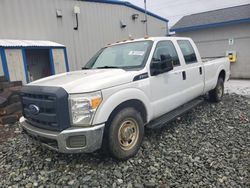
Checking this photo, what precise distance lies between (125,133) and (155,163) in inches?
25.5

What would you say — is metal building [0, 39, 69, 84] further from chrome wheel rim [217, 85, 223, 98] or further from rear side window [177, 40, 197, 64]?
chrome wheel rim [217, 85, 223, 98]

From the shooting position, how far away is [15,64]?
22.5 ft

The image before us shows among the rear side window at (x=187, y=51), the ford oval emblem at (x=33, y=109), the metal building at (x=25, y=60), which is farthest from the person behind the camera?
the metal building at (x=25, y=60)

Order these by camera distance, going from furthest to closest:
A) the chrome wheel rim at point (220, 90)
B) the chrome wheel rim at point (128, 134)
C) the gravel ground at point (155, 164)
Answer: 1. the chrome wheel rim at point (220, 90)
2. the chrome wheel rim at point (128, 134)
3. the gravel ground at point (155, 164)

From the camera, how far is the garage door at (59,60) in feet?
26.4

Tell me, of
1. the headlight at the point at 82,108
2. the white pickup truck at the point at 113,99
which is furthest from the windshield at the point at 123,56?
the headlight at the point at 82,108

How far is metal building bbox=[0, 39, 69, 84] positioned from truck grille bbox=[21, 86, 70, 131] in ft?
13.7

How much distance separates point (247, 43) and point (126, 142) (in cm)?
969

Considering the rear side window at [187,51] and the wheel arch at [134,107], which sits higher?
the rear side window at [187,51]

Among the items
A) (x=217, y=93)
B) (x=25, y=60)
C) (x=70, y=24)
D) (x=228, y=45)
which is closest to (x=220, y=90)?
(x=217, y=93)

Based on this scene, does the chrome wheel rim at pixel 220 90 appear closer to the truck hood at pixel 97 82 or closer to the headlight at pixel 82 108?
the truck hood at pixel 97 82

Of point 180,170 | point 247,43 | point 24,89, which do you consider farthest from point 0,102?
point 247,43

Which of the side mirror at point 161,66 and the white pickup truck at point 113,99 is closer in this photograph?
the white pickup truck at point 113,99

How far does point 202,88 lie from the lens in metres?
5.21
